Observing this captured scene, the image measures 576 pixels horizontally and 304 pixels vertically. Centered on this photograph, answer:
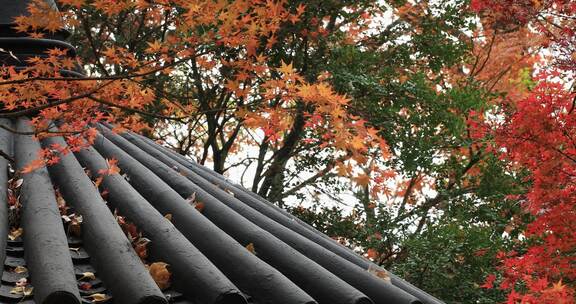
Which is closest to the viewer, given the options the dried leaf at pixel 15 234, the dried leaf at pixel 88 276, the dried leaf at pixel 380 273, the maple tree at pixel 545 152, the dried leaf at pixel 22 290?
the dried leaf at pixel 22 290

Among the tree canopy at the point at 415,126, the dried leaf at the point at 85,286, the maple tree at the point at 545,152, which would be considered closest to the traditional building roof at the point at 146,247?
the dried leaf at the point at 85,286

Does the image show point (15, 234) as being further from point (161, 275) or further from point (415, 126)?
point (415, 126)

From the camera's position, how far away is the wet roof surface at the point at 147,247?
8.16 ft

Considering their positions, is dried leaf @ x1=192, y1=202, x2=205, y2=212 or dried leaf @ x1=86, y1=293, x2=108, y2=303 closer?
dried leaf @ x1=86, y1=293, x2=108, y2=303

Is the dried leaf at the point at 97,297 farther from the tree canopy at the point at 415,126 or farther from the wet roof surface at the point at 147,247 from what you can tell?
the tree canopy at the point at 415,126

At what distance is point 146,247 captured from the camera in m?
2.93

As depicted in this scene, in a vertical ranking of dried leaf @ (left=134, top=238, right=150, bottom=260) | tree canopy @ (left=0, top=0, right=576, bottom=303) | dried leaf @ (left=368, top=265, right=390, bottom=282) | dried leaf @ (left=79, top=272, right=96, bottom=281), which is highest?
tree canopy @ (left=0, top=0, right=576, bottom=303)

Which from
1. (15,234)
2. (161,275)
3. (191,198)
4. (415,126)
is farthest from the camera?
(415,126)

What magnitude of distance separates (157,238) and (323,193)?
8.06m

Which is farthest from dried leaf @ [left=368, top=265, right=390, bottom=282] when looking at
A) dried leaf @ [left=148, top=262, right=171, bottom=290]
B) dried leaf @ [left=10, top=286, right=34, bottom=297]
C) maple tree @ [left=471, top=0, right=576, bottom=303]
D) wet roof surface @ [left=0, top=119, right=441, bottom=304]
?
maple tree @ [left=471, top=0, right=576, bottom=303]

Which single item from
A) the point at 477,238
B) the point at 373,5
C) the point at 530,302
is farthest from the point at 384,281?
the point at 373,5

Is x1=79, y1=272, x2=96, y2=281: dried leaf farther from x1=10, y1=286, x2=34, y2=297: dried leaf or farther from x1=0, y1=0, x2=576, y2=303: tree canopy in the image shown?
x1=0, y1=0, x2=576, y2=303: tree canopy

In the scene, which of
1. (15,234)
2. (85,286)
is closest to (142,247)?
(85,286)

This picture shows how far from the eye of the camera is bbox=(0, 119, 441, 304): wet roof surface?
8.16 ft
